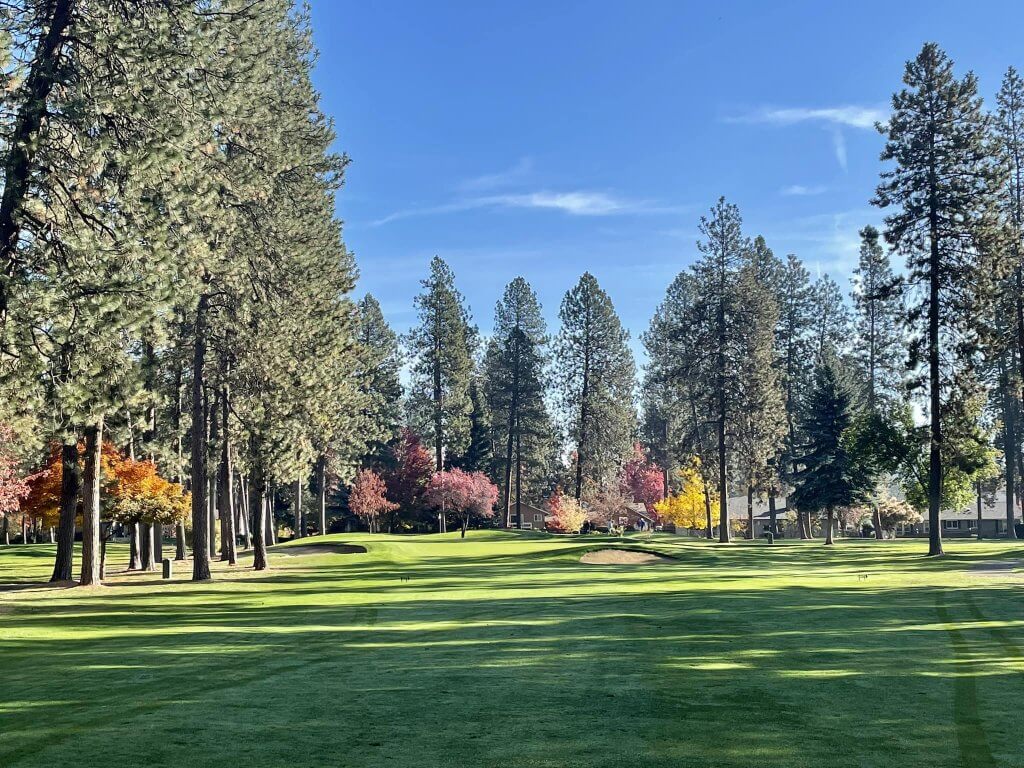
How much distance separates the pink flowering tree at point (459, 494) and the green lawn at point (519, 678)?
48.0m

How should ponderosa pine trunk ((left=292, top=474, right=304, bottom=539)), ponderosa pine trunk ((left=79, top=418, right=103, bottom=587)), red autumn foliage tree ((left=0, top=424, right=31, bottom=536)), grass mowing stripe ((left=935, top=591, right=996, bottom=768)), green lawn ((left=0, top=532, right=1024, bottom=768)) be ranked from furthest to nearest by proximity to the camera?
1. ponderosa pine trunk ((left=292, top=474, right=304, bottom=539))
2. red autumn foliage tree ((left=0, top=424, right=31, bottom=536))
3. ponderosa pine trunk ((left=79, top=418, right=103, bottom=587))
4. green lawn ((left=0, top=532, right=1024, bottom=768))
5. grass mowing stripe ((left=935, top=591, right=996, bottom=768))

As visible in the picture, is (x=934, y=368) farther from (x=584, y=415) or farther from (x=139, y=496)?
(x=584, y=415)

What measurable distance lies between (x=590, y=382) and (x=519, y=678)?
66.9 m

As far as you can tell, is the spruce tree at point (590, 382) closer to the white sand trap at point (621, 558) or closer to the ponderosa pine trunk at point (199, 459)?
the white sand trap at point (621, 558)

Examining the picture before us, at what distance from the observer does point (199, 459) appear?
27.7 m

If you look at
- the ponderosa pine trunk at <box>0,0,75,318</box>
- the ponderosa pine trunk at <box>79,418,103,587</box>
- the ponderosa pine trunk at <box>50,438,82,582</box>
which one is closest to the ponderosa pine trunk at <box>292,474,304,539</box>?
the ponderosa pine trunk at <box>50,438,82,582</box>

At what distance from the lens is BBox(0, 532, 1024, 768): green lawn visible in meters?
7.48

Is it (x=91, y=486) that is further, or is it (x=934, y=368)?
(x=934, y=368)

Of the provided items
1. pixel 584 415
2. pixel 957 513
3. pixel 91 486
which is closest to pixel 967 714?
pixel 91 486

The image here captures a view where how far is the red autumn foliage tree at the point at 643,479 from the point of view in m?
102

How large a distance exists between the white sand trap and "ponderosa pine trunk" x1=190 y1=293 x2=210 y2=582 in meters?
16.4

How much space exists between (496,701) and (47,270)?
10655 mm

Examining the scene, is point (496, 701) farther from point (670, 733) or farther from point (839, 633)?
point (839, 633)

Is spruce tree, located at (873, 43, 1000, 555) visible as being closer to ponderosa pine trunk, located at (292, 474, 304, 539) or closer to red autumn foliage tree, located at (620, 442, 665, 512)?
ponderosa pine trunk, located at (292, 474, 304, 539)
